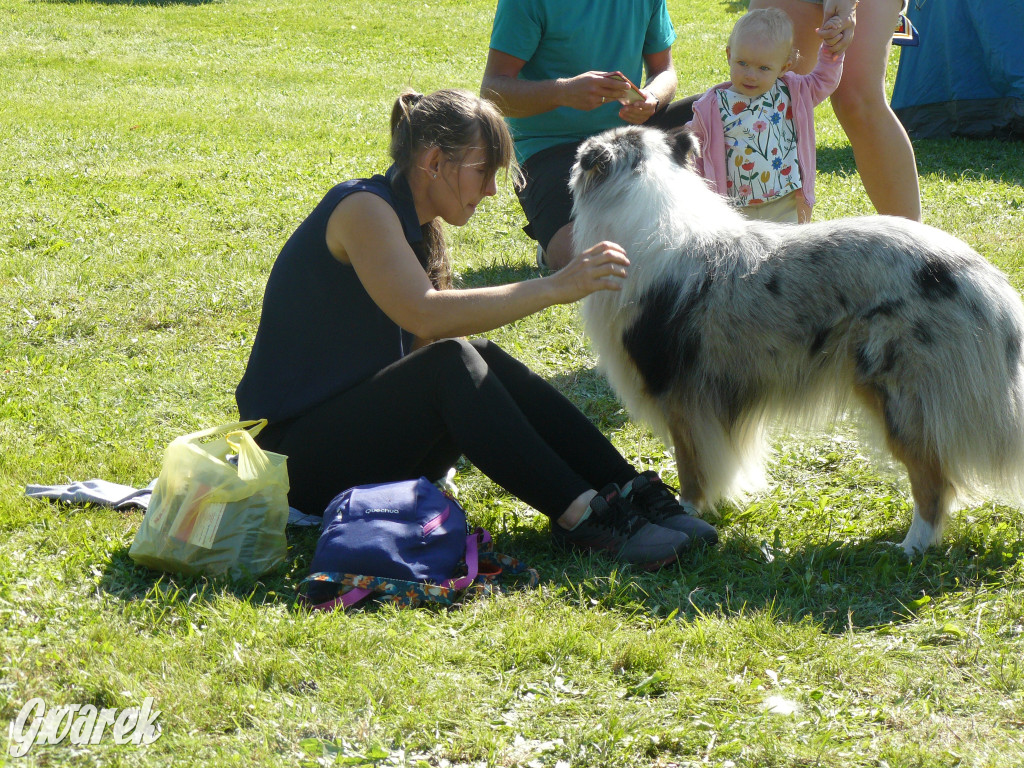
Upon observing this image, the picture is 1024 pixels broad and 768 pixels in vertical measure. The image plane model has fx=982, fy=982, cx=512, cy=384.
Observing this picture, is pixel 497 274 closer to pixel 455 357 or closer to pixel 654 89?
pixel 654 89

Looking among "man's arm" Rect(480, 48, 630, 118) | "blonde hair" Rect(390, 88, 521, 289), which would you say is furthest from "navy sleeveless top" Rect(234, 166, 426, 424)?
"man's arm" Rect(480, 48, 630, 118)

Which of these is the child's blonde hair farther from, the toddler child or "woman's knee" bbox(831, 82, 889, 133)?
"woman's knee" bbox(831, 82, 889, 133)

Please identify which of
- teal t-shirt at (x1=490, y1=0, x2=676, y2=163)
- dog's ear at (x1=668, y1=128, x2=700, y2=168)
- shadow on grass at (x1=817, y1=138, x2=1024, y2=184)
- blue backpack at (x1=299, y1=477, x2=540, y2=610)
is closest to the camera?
blue backpack at (x1=299, y1=477, x2=540, y2=610)

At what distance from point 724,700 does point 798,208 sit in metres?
2.82

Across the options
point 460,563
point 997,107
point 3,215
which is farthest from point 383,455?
point 997,107

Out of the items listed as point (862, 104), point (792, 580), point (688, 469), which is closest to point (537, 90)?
point (862, 104)

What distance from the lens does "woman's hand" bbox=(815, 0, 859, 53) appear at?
14.2 ft

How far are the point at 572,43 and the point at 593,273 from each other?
271 centimetres

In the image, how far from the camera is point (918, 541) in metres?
3.19

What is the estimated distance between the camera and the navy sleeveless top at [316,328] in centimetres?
328

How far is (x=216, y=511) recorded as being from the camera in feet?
9.71

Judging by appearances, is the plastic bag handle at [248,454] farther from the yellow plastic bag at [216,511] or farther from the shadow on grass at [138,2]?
the shadow on grass at [138,2]

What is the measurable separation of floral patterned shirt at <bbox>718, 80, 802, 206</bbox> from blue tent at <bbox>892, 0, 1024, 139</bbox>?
5.88m

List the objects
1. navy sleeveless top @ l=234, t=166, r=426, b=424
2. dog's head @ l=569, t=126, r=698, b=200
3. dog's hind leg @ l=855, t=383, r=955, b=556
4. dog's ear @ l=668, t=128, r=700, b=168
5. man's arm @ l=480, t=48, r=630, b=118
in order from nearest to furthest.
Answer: dog's hind leg @ l=855, t=383, r=955, b=556, navy sleeveless top @ l=234, t=166, r=426, b=424, dog's head @ l=569, t=126, r=698, b=200, dog's ear @ l=668, t=128, r=700, b=168, man's arm @ l=480, t=48, r=630, b=118
